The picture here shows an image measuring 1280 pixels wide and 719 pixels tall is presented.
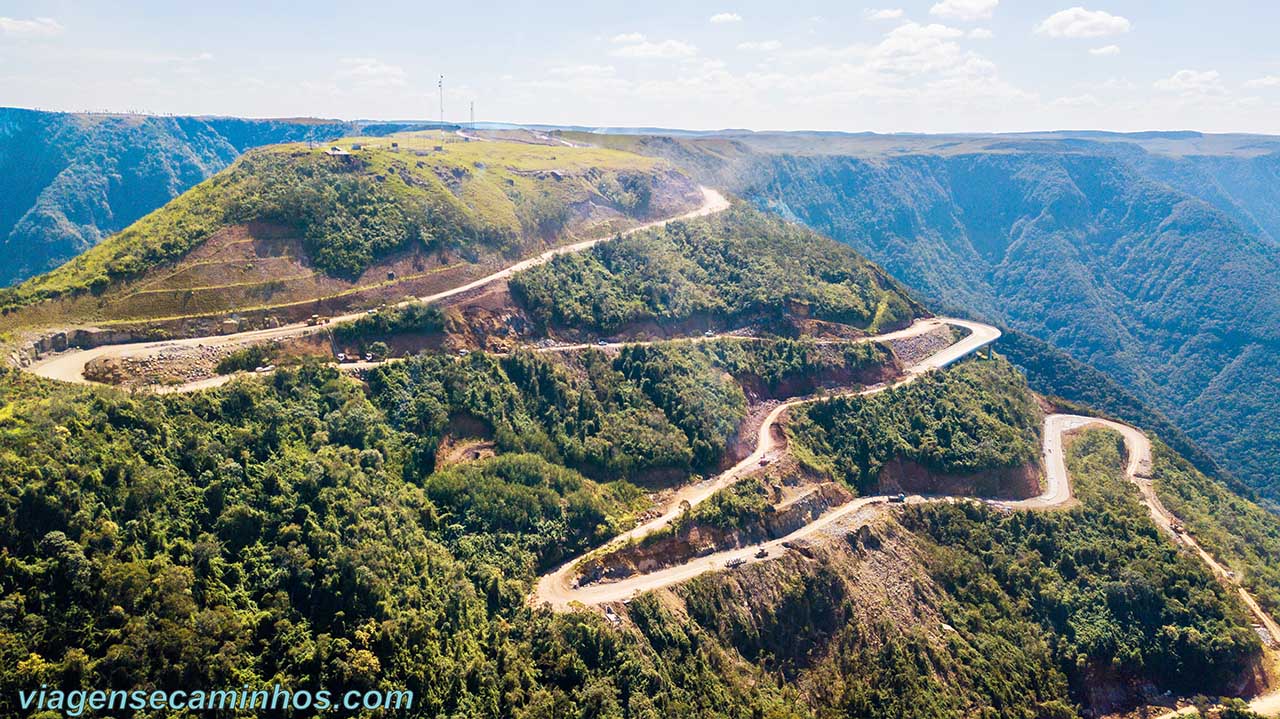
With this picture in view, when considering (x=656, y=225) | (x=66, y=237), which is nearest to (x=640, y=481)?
(x=656, y=225)

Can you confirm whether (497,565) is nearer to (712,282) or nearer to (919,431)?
(919,431)

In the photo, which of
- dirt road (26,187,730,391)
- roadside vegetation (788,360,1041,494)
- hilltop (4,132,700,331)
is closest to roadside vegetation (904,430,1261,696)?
roadside vegetation (788,360,1041,494)

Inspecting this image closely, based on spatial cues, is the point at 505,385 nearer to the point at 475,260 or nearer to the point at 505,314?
the point at 505,314

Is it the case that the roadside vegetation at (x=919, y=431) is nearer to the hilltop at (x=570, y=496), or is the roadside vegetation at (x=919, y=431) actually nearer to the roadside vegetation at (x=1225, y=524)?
the hilltop at (x=570, y=496)

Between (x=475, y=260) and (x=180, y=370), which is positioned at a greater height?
(x=475, y=260)

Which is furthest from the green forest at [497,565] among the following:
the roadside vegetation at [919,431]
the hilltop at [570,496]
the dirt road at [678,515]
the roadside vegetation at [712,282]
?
the roadside vegetation at [712,282]

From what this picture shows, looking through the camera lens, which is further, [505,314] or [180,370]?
[505,314]

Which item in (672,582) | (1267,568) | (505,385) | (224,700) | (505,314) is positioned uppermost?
(505,314)

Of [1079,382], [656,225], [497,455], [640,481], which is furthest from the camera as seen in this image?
[1079,382]

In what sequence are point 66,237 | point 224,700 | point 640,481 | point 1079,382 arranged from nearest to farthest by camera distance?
point 224,700, point 640,481, point 1079,382, point 66,237
